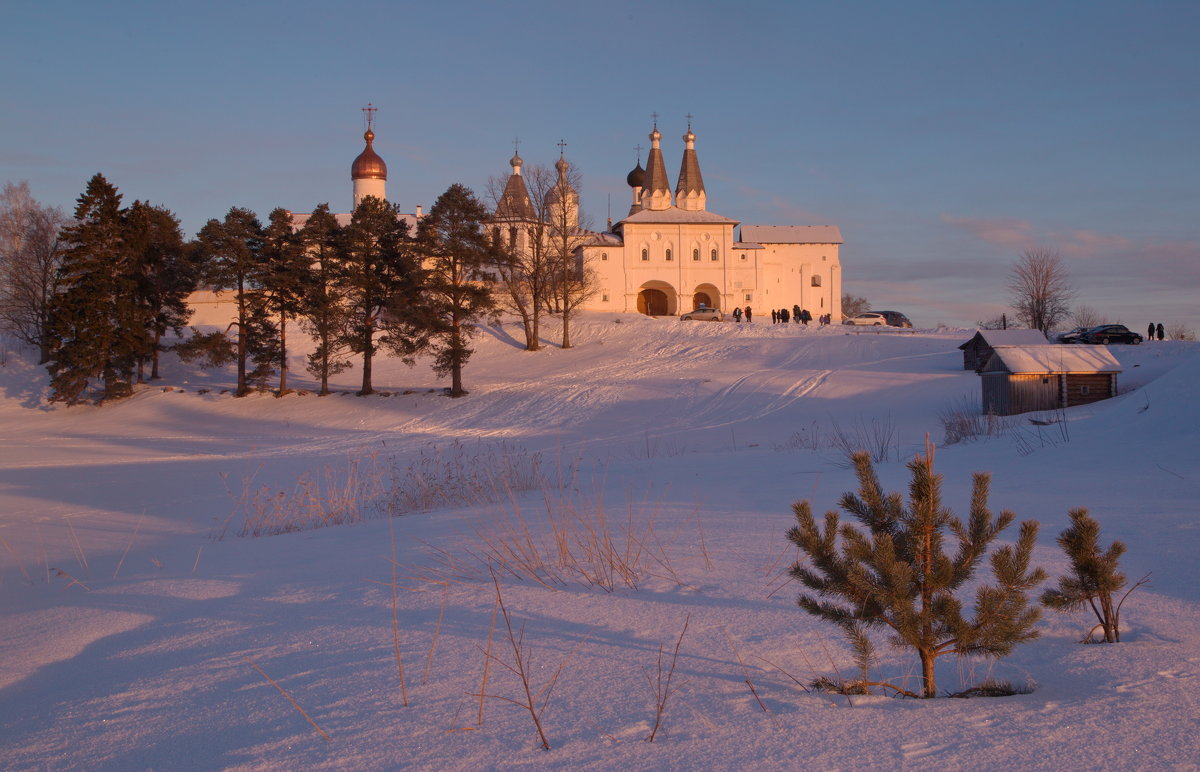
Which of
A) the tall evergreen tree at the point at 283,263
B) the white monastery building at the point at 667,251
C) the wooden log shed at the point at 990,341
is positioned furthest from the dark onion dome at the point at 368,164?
the wooden log shed at the point at 990,341

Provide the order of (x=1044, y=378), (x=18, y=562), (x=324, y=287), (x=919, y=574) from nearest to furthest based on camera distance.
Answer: (x=919, y=574) < (x=18, y=562) < (x=1044, y=378) < (x=324, y=287)

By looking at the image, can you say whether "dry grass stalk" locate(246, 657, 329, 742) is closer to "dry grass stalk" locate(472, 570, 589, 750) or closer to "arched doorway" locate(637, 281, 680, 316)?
"dry grass stalk" locate(472, 570, 589, 750)

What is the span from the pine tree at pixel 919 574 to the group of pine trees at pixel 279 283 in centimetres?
3572

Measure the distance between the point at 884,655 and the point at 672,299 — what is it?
233 ft

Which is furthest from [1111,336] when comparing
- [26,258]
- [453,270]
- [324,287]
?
[26,258]

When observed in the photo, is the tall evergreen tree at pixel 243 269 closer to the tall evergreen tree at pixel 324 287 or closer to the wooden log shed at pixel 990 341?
the tall evergreen tree at pixel 324 287

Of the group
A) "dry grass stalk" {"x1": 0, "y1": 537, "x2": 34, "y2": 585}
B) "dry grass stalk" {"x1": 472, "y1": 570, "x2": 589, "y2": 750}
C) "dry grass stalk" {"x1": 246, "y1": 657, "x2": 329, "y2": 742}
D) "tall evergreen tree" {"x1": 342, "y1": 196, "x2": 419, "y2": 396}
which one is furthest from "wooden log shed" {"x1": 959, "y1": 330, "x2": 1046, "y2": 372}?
"dry grass stalk" {"x1": 246, "y1": 657, "x2": 329, "y2": 742}

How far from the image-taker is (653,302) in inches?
2987

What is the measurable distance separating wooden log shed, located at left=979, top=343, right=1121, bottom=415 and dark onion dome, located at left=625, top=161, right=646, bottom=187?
55298mm

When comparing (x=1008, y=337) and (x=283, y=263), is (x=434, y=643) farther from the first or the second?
(x=283, y=263)

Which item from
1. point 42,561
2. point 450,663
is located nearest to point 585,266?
point 42,561

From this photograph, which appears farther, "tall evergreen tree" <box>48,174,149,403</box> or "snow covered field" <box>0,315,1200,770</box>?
"tall evergreen tree" <box>48,174,149,403</box>

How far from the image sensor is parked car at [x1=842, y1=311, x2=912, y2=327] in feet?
208

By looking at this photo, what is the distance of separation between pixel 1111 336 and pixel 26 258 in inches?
2274
